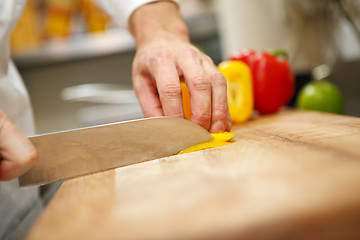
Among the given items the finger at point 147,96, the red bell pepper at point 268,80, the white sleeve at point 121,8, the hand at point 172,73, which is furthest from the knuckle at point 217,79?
the red bell pepper at point 268,80

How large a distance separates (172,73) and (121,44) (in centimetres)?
153

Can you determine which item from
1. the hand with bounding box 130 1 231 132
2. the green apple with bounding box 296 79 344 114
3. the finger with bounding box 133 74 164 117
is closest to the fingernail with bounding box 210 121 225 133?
the hand with bounding box 130 1 231 132

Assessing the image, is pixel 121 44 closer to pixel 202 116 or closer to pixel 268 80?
pixel 268 80

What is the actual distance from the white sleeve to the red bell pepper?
1.13 ft

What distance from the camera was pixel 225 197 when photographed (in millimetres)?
307

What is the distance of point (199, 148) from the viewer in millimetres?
548

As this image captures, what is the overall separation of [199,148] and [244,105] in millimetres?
394

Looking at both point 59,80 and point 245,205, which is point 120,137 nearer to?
point 245,205

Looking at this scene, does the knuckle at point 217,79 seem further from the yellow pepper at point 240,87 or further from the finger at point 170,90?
the yellow pepper at point 240,87

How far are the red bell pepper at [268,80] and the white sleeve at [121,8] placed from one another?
345mm

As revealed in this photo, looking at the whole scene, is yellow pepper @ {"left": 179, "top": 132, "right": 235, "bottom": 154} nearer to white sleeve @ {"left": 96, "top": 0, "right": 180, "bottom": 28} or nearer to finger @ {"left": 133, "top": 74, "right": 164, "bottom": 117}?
finger @ {"left": 133, "top": 74, "right": 164, "bottom": 117}

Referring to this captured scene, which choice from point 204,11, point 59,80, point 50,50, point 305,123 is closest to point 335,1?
point 305,123

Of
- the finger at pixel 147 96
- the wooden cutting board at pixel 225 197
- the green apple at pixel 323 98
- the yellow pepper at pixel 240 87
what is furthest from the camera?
the green apple at pixel 323 98

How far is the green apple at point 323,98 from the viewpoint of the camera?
1.04m
